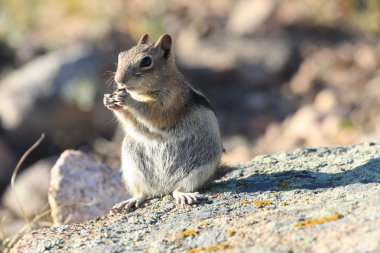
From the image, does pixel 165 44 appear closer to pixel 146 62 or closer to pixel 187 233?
pixel 146 62

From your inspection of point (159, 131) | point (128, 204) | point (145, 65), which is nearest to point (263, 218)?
point (128, 204)

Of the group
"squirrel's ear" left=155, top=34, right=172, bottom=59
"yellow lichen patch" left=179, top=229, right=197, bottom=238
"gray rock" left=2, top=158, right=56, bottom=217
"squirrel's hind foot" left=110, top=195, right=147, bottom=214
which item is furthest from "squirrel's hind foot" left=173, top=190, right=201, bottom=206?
"gray rock" left=2, top=158, right=56, bottom=217

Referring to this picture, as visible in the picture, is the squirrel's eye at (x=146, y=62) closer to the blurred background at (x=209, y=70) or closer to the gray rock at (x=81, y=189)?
the gray rock at (x=81, y=189)

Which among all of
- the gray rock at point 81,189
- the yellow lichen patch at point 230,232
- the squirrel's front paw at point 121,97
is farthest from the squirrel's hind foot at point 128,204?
the yellow lichen patch at point 230,232

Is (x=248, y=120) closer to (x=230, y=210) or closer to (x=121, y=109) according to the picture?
(x=121, y=109)

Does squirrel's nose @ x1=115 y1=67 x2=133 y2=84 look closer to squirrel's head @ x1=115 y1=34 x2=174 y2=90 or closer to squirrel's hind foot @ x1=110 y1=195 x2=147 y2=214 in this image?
squirrel's head @ x1=115 y1=34 x2=174 y2=90

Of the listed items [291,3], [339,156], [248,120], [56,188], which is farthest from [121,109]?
[291,3]
